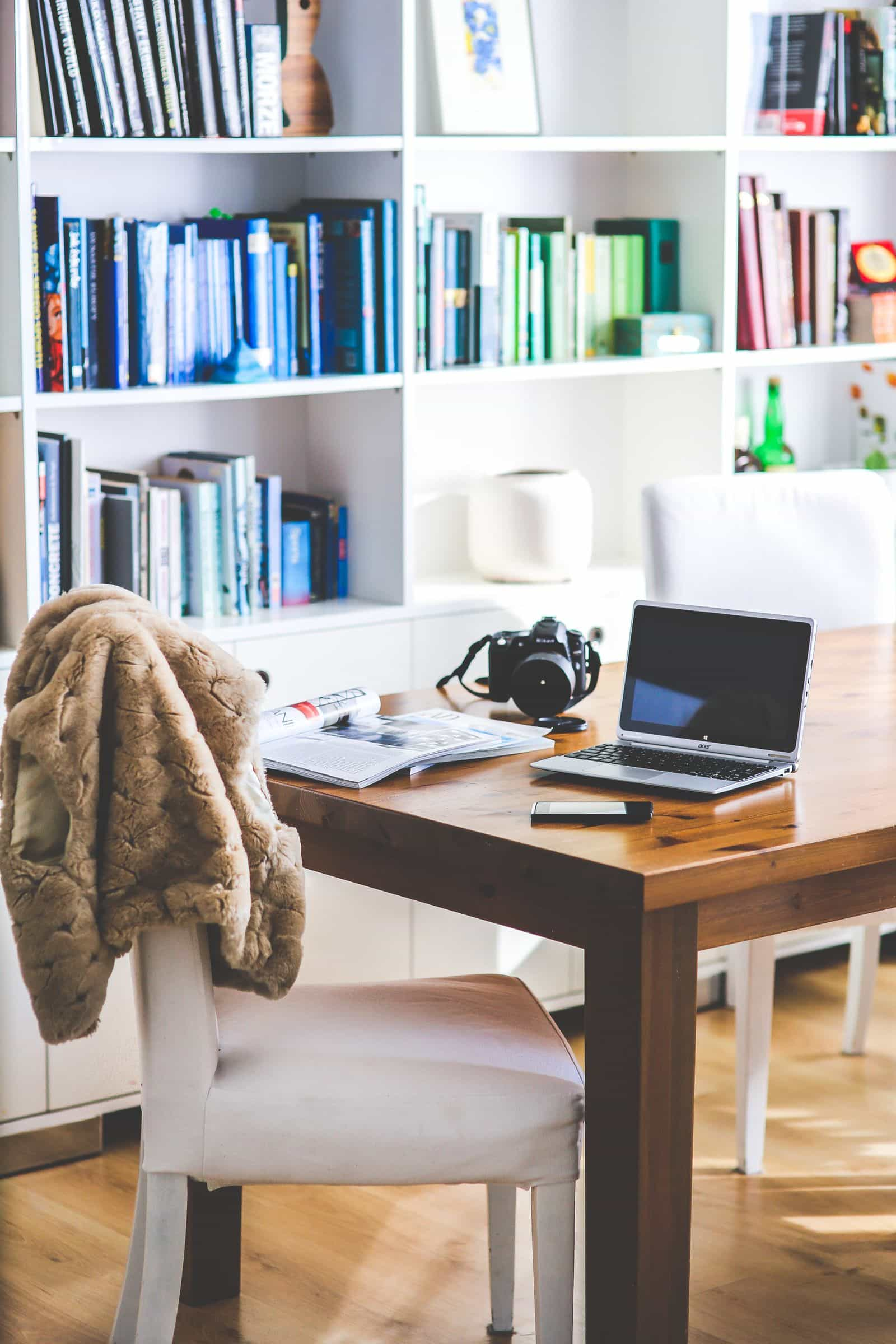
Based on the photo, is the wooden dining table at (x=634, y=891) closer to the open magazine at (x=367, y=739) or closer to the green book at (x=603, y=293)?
the open magazine at (x=367, y=739)

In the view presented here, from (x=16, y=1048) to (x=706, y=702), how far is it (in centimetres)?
124

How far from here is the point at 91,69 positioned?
2711 millimetres

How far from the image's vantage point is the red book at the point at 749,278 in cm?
354

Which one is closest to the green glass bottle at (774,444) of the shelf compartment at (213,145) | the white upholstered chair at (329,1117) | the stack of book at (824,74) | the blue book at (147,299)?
the stack of book at (824,74)

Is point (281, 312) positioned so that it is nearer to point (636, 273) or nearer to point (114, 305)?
point (114, 305)

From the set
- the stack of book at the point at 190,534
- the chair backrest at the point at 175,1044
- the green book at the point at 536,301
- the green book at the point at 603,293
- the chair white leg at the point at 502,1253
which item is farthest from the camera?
the green book at the point at 603,293

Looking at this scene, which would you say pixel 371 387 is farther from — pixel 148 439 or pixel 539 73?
pixel 539 73

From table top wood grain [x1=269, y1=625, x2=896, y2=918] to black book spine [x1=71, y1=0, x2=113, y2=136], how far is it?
117cm

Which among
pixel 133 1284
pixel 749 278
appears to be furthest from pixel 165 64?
pixel 133 1284

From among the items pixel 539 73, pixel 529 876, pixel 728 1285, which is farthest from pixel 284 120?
pixel 728 1285

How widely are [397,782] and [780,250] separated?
1.96m

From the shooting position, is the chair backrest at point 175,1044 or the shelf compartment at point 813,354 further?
the shelf compartment at point 813,354

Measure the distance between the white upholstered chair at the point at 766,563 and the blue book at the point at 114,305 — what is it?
847 millimetres

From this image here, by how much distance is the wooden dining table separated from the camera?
1.73 m
